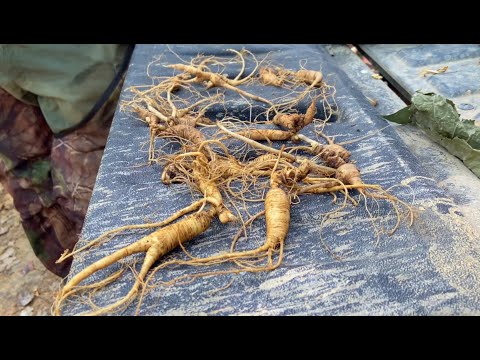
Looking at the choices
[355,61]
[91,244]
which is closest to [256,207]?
[91,244]

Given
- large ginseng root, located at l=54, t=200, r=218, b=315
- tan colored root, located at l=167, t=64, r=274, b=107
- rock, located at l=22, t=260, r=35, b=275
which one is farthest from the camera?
rock, located at l=22, t=260, r=35, b=275

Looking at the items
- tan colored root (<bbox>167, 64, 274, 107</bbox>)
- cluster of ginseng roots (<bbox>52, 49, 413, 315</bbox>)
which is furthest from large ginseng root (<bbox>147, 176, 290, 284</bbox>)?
tan colored root (<bbox>167, 64, 274, 107</bbox>)

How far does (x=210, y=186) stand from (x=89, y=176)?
1.52 m

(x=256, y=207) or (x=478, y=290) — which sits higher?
(x=478, y=290)

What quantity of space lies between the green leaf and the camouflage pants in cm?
182

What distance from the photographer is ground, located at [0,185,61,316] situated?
2926 millimetres

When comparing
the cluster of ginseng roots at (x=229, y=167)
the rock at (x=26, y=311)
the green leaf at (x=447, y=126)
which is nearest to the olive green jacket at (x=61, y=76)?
the cluster of ginseng roots at (x=229, y=167)

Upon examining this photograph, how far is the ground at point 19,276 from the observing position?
9.60 feet

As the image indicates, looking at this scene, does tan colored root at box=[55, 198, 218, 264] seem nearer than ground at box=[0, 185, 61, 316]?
Yes

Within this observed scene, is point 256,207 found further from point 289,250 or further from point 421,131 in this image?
point 421,131

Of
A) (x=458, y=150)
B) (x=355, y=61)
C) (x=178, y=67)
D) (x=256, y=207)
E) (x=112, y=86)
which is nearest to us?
(x=256, y=207)

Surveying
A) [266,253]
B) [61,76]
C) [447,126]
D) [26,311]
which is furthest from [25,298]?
[447,126]

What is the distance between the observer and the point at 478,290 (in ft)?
4.25

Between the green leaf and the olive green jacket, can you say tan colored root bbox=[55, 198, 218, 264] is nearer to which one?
the green leaf
